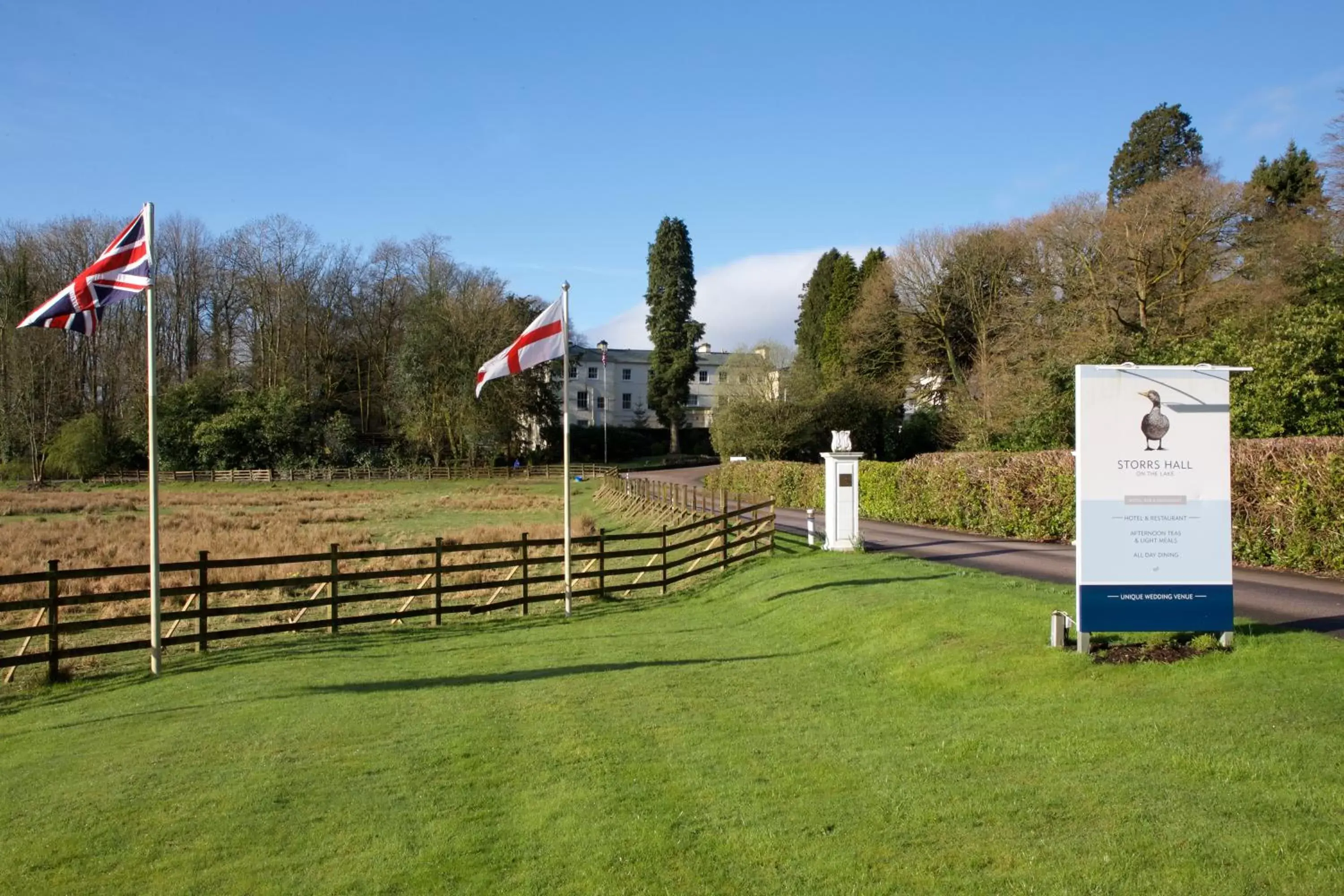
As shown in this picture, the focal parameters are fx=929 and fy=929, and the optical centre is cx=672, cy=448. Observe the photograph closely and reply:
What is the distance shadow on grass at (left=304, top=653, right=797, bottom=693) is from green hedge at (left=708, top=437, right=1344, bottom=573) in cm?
1007

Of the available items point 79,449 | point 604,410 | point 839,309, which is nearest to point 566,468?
point 839,309

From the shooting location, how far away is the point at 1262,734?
6074mm

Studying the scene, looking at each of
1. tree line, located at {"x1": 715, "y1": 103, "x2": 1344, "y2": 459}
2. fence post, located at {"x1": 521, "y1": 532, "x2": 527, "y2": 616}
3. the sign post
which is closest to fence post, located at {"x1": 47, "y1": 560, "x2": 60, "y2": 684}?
fence post, located at {"x1": 521, "y1": 532, "x2": 527, "y2": 616}

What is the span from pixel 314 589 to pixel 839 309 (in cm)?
5255

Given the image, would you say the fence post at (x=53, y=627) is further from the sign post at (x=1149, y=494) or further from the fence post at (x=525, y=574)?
the sign post at (x=1149, y=494)

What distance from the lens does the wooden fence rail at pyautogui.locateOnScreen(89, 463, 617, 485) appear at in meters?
64.0

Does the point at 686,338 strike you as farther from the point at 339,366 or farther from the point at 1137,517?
the point at 1137,517

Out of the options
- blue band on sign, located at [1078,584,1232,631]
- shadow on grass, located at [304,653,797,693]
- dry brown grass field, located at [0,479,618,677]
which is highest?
blue band on sign, located at [1078,584,1232,631]

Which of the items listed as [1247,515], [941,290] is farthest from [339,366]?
[1247,515]

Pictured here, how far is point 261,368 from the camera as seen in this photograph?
71.3 m

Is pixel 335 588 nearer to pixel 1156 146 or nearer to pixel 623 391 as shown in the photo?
pixel 1156 146

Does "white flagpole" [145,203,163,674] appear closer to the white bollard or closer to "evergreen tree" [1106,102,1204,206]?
the white bollard

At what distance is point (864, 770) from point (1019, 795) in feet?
3.76

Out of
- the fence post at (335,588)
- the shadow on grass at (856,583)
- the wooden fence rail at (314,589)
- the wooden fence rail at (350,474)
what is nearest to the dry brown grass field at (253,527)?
the wooden fence rail at (314,589)
